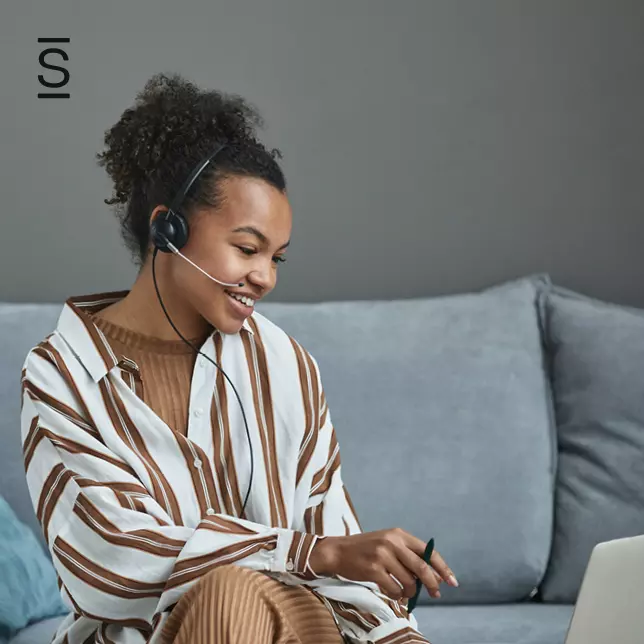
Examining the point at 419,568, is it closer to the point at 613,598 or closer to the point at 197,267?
the point at 613,598

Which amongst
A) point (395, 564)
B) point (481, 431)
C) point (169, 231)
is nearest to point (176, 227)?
point (169, 231)

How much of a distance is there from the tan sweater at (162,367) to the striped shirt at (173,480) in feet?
0.07

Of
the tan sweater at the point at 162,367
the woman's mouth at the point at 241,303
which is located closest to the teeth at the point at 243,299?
the woman's mouth at the point at 241,303

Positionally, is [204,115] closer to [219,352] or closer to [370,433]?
[219,352]

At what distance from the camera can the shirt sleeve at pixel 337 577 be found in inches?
52.5

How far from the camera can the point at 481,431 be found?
1.94 metres

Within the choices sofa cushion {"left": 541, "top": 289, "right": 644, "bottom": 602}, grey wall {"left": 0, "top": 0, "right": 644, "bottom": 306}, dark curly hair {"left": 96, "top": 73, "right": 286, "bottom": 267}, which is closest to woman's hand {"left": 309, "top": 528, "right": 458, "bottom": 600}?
dark curly hair {"left": 96, "top": 73, "right": 286, "bottom": 267}

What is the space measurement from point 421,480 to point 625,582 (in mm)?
978

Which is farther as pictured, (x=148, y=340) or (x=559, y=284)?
(x=559, y=284)

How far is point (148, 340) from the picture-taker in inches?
57.9

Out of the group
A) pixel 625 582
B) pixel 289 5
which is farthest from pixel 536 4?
pixel 625 582

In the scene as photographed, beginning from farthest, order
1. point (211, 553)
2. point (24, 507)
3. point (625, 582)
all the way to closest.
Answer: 1. point (24, 507)
2. point (211, 553)
3. point (625, 582)

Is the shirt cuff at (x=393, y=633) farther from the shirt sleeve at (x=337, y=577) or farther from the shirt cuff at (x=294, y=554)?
the shirt cuff at (x=294, y=554)

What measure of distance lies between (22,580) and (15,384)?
1.22 ft
